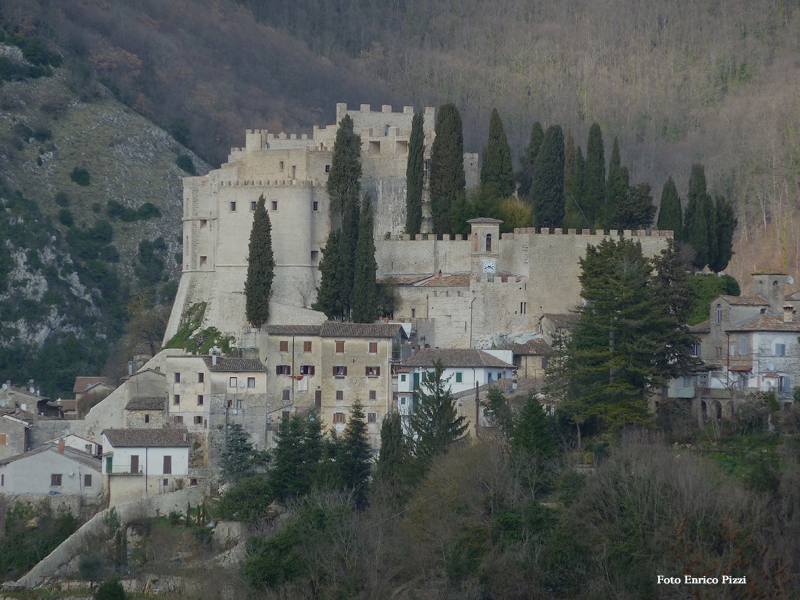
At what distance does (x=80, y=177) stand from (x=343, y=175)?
1761 inches

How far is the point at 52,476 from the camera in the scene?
→ 5522cm

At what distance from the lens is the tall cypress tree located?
64.1 metres

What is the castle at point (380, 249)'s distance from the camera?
192 ft

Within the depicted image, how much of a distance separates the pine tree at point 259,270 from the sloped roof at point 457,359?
291 inches

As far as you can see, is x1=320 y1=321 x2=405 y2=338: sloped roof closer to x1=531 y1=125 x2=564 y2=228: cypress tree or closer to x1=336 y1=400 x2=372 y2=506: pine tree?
x1=336 y1=400 x2=372 y2=506: pine tree

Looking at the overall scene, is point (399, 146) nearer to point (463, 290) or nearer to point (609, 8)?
point (463, 290)

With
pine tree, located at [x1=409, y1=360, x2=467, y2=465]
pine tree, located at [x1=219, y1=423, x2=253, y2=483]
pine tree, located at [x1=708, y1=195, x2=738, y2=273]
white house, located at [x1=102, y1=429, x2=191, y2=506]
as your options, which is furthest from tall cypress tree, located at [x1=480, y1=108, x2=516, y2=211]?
white house, located at [x1=102, y1=429, x2=191, y2=506]

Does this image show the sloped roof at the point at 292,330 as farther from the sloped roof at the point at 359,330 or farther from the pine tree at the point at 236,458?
the pine tree at the point at 236,458

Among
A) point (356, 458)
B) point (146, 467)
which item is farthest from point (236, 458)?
point (356, 458)

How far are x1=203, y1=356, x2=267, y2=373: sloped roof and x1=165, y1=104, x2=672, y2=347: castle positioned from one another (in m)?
3.55

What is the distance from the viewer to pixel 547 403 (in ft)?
167

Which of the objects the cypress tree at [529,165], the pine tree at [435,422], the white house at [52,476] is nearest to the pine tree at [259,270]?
the white house at [52,476]

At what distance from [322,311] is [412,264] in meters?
4.83

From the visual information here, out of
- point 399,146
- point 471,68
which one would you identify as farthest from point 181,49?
point 399,146
